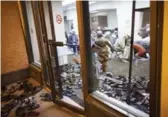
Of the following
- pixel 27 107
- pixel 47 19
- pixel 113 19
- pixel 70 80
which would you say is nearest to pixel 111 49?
pixel 70 80

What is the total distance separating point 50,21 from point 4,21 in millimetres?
1729

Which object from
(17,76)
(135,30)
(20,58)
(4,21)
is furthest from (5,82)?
(135,30)

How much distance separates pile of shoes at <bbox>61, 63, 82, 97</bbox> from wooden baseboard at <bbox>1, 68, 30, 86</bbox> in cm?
99

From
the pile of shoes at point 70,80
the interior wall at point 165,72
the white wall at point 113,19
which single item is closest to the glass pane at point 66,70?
the pile of shoes at point 70,80

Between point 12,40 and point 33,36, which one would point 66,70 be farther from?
point 12,40

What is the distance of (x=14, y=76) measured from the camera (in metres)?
4.04

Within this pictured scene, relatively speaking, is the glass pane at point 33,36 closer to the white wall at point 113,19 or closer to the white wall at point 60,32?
the white wall at point 60,32

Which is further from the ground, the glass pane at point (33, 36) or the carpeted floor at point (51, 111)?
the glass pane at point (33, 36)

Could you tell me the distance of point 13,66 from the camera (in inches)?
159

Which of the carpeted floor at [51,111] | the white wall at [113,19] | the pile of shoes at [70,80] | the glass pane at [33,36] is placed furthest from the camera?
the white wall at [113,19]

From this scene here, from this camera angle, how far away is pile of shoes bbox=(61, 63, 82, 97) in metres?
3.24

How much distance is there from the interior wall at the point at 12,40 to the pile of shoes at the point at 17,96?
0.46 m

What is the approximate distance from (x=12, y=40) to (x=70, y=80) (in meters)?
1.63

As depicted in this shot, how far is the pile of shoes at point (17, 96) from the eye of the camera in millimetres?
2823
